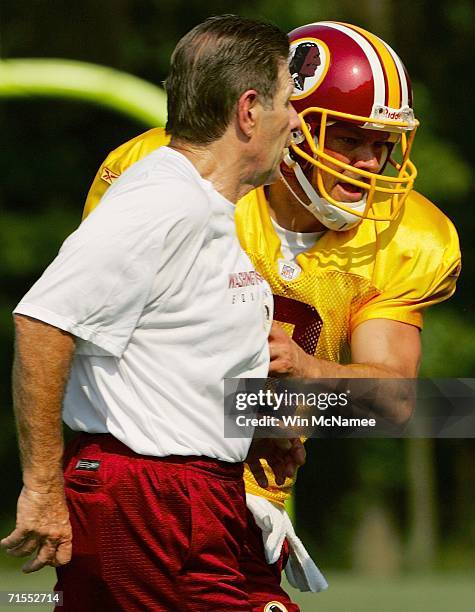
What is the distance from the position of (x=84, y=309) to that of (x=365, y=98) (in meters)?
1.38

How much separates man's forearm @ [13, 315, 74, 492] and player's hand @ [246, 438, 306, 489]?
0.86 metres

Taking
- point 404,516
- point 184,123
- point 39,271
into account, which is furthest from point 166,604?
point 404,516

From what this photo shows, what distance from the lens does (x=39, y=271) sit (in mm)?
10742

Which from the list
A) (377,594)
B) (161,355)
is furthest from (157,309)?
(377,594)

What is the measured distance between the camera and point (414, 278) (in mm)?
3531

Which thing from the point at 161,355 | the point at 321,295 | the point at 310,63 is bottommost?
the point at 321,295

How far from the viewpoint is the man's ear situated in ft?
8.66

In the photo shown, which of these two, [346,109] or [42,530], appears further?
[346,109]

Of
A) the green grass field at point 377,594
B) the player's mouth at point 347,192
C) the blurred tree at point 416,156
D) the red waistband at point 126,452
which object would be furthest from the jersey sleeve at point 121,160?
the blurred tree at point 416,156

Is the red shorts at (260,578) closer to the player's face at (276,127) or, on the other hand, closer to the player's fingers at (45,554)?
the player's fingers at (45,554)

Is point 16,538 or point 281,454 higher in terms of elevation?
point 16,538

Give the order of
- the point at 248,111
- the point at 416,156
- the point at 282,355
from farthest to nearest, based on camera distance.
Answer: the point at 416,156, the point at 282,355, the point at 248,111

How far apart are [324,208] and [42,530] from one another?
1366 mm

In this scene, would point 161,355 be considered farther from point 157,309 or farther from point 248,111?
point 248,111
